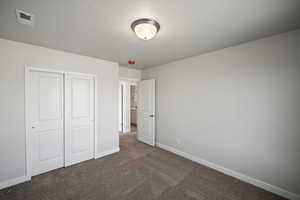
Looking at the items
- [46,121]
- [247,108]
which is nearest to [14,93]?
[46,121]

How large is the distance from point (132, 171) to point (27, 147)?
1972mm

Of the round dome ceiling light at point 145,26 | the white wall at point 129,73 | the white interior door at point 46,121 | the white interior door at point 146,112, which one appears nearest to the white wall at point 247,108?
the white interior door at point 146,112

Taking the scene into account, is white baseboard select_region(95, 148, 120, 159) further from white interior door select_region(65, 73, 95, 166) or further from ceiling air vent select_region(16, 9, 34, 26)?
ceiling air vent select_region(16, 9, 34, 26)

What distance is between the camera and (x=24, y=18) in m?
1.51

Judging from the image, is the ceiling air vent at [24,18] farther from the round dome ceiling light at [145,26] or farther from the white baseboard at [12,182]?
the white baseboard at [12,182]

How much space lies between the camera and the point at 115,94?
11.1 ft

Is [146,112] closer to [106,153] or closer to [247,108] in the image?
[106,153]

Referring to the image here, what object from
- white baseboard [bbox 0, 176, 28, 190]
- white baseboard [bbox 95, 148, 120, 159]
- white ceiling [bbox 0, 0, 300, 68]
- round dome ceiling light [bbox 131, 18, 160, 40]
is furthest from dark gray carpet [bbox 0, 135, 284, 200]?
white ceiling [bbox 0, 0, 300, 68]

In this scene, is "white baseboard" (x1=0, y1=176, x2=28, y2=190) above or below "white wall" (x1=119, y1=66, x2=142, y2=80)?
below

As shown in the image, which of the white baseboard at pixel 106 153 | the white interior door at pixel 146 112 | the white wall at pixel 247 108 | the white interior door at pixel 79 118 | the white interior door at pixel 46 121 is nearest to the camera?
the white wall at pixel 247 108

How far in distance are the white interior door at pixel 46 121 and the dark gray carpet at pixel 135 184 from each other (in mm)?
264

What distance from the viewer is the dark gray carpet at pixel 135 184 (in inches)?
73.2

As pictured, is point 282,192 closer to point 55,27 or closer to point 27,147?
point 55,27

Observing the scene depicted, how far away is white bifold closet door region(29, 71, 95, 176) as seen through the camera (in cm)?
234
